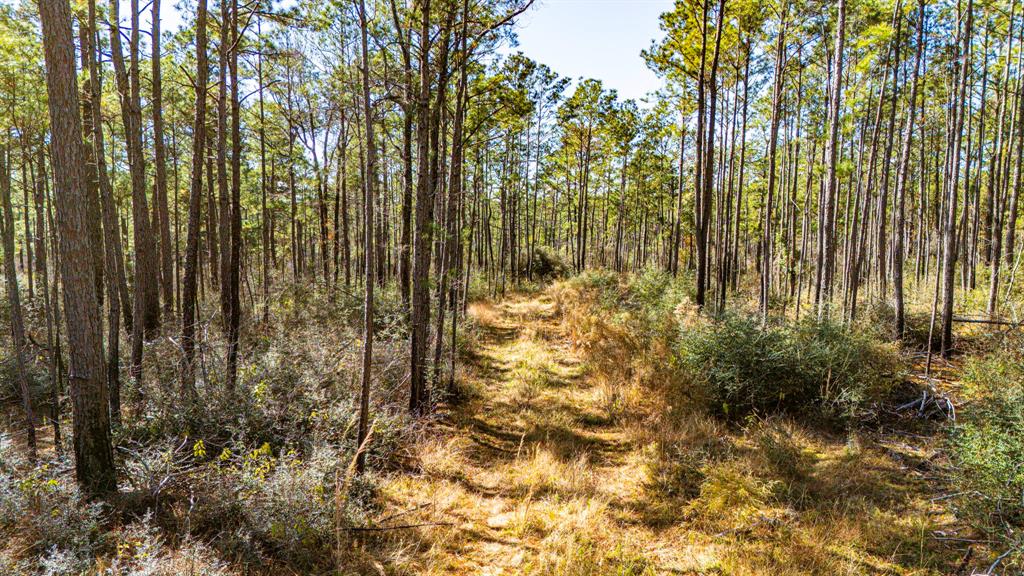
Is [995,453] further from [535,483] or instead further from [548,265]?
[548,265]

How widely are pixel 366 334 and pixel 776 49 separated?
12.7 m

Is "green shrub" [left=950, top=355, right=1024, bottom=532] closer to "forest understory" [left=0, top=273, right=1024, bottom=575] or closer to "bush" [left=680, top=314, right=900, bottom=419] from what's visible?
"forest understory" [left=0, top=273, right=1024, bottom=575]

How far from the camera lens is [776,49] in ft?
36.8

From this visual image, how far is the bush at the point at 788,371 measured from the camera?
656 centimetres

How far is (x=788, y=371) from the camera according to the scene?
266 inches

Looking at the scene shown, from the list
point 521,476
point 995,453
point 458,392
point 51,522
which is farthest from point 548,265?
point 51,522

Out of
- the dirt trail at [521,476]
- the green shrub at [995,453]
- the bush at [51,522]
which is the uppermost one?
the green shrub at [995,453]

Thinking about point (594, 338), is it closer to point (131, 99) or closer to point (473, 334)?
point (473, 334)

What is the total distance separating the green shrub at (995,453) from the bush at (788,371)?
1355 mm

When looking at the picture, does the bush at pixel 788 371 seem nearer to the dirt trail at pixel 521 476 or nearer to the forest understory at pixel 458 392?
the forest understory at pixel 458 392

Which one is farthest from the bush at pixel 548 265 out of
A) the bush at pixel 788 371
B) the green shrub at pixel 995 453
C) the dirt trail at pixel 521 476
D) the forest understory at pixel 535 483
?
the green shrub at pixel 995 453

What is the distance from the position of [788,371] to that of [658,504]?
3.59 metres

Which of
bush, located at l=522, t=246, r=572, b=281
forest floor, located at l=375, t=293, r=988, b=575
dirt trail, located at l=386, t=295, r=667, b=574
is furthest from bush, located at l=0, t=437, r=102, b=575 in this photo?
bush, located at l=522, t=246, r=572, b=281

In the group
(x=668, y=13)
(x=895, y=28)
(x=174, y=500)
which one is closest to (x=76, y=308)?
(x=174, y=500)
